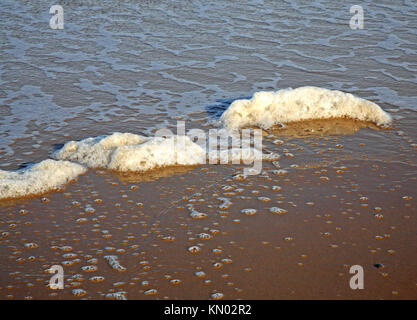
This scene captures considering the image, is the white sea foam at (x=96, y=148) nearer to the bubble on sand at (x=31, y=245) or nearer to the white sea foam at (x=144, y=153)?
the white sea foam at (x=144, y=153)

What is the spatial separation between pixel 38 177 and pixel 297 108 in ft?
10.6

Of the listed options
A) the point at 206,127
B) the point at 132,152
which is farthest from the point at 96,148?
the point at 206,127

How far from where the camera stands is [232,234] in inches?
163

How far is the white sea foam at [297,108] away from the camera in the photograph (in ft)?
20.8

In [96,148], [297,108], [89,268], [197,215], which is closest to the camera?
[89,268]

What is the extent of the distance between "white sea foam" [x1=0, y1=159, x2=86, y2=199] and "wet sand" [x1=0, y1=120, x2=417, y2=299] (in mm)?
132

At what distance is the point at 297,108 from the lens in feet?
21.5

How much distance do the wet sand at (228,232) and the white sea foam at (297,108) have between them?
37.7 inches

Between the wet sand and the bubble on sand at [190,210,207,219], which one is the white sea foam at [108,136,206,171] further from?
the bubble on sand at [190,210,207,219]

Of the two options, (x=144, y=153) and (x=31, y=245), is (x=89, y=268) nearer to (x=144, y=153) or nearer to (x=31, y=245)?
(x=31, y=245)

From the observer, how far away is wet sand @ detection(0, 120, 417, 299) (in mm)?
3539

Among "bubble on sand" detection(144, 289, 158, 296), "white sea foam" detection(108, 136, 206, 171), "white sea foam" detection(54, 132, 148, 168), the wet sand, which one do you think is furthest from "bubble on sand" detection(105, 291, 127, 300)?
"white sea foam" detection(54, 132, 148, 168)
